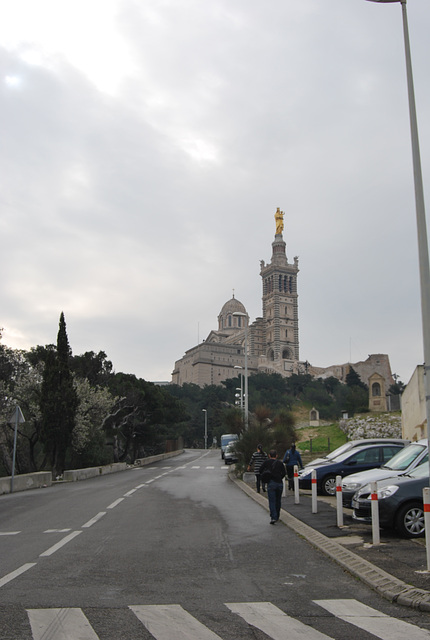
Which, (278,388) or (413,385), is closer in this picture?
(413,385)

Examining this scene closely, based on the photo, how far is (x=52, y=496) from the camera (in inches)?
746

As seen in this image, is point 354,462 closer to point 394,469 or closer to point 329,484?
point 329,484

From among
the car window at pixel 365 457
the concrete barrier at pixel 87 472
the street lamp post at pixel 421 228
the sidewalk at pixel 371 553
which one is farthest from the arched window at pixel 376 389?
the street lamp post at pixel 421 228

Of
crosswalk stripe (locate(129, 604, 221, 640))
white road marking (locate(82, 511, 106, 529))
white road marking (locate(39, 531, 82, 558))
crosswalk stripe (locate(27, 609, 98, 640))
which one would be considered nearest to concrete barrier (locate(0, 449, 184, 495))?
white road marking (locate(82, 511, 106, 529))

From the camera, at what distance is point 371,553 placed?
28.0 feet

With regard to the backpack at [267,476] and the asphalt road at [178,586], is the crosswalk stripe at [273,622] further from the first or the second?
the backpack at [267,476]

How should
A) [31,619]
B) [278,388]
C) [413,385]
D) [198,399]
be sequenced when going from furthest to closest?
1. [278,388]
2. [198,399]
3. [413,385]
4. [31,619]

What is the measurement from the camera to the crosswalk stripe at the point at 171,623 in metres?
4.93

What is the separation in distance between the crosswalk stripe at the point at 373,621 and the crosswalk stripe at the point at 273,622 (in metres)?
0.49

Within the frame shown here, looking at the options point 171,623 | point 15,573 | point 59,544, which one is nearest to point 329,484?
point 59,544

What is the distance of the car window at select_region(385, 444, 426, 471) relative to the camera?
40.1ft

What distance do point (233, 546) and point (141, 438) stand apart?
52262 mm

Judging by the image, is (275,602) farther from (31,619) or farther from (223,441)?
(223,441)

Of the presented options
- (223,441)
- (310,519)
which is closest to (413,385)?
(310,519)
